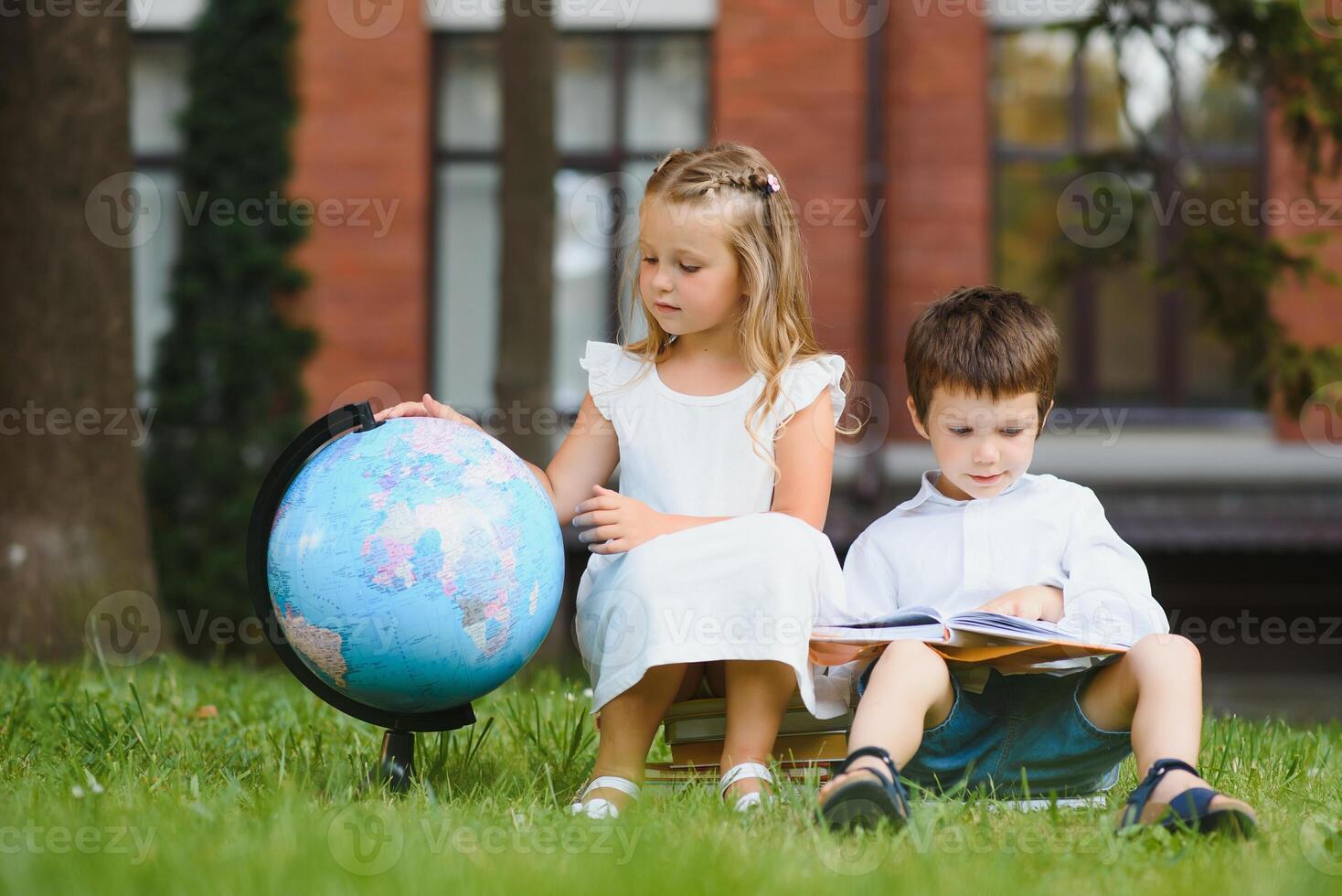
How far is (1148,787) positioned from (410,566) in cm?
146

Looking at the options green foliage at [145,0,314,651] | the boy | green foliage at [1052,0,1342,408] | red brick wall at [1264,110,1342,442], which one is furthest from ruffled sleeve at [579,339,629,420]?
red brick wall at [1264,110,1342,442]

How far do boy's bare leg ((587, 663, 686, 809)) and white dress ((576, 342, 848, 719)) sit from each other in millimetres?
77

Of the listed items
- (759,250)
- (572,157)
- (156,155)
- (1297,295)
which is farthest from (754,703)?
(156,155)

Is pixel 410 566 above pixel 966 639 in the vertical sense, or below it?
above

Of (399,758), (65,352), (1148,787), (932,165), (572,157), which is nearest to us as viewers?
(1148,787)

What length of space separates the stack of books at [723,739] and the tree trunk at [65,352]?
3.42 m

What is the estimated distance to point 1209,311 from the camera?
6863mm

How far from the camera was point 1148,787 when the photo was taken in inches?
108

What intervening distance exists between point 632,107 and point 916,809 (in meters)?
8.01

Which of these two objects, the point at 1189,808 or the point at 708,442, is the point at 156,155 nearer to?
the point at 708,442

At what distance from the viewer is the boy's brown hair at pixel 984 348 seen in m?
3.16

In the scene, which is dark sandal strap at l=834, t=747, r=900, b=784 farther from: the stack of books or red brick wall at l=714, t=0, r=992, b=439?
red brick wall at l=714, t=0, r=992, b=439

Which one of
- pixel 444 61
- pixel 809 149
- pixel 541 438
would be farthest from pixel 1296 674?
pixel 444 61

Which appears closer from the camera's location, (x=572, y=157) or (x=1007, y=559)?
(x=1007, y=559)
